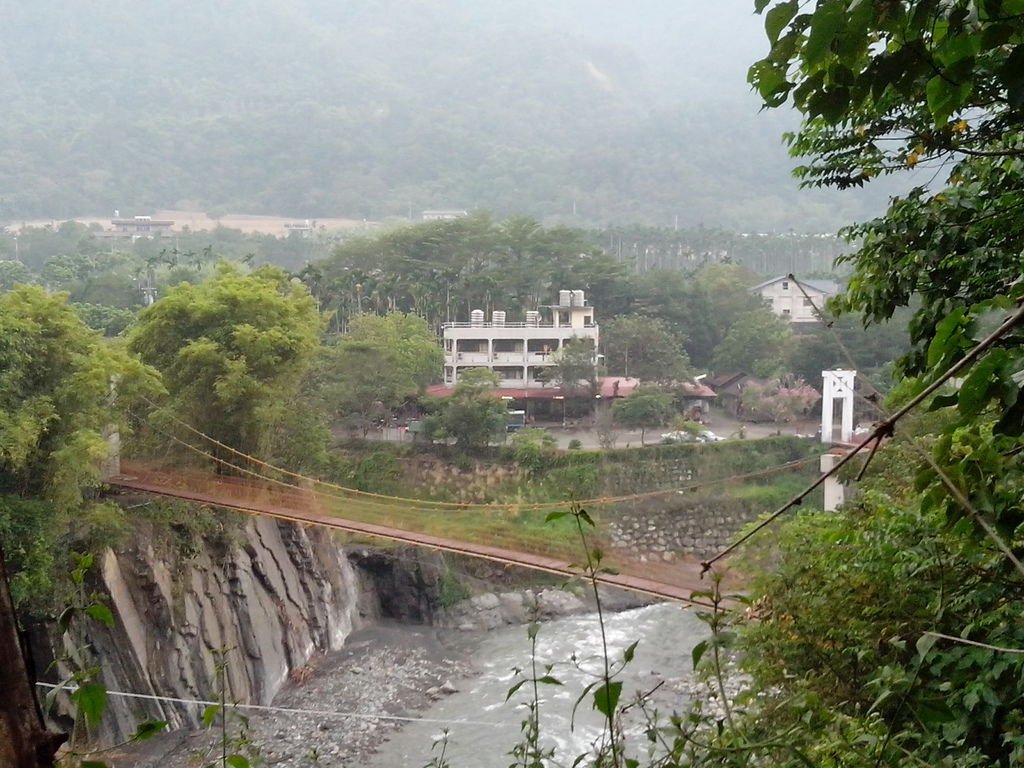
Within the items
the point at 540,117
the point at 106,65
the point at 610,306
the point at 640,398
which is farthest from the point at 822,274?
the point at 106,65

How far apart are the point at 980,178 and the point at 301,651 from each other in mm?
5316

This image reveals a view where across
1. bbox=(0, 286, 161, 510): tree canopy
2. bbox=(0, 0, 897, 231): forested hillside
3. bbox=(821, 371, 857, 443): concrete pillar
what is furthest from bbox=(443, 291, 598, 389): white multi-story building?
bbox=(0, 0, 897, 231): forested hillside

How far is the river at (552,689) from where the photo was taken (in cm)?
472

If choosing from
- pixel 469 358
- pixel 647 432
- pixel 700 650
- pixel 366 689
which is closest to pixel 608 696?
pixel 700 650

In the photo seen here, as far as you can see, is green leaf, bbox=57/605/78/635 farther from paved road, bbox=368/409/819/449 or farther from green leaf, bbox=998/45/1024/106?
paved road, bbox=368/409/819/449

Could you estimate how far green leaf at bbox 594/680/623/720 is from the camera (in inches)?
23.1

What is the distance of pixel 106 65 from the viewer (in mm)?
→ 26703

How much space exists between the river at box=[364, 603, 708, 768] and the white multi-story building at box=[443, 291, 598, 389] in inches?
110

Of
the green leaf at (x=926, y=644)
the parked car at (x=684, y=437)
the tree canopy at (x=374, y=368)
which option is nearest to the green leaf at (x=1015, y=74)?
the green leaf at (x=926, y=644)

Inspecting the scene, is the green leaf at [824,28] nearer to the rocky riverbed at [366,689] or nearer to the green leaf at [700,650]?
the green leaf at [700,650]

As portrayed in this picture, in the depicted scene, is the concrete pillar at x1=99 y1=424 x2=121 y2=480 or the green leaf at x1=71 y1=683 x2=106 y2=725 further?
the concrete pillar at x1=99 y1=424 x2=121 y2=480

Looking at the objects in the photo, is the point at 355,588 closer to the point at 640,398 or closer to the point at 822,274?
the point at 640,398

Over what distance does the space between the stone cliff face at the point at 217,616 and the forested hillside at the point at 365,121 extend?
11743mm

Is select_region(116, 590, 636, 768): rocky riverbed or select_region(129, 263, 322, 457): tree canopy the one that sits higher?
select_region(129, 263, 322, 457): tree canopy
